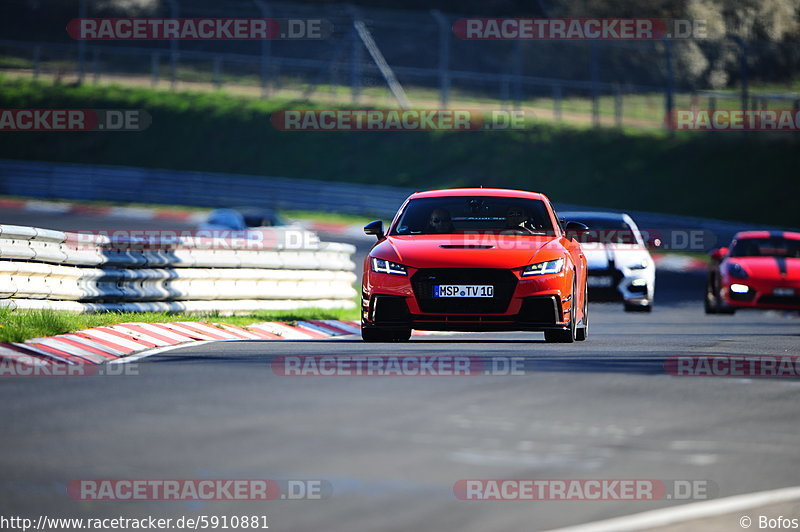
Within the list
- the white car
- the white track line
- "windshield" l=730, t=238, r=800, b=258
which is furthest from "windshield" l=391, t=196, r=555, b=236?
"windshield" l=730, t=238, r=800, b=258

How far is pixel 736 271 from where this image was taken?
22.1 m

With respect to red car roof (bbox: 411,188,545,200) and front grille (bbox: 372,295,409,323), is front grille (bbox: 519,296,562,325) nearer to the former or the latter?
front grille (bbox: 372,295,409,323)

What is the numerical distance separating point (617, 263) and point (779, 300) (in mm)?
2383

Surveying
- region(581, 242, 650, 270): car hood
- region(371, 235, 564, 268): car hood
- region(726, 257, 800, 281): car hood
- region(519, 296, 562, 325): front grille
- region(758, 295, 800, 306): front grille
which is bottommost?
region(758, 295, 800, 306): front grille

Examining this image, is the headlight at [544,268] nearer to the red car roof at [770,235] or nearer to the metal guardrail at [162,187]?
the red car roof at [770,235]

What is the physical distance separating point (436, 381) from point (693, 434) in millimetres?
2349

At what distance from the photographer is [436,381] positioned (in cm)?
992

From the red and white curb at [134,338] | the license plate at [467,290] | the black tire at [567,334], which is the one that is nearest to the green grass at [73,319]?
the red and white curb at [134,338]

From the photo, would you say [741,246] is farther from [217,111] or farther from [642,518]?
[217,111]

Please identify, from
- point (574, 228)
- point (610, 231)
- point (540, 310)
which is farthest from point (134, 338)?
point (610, 231)

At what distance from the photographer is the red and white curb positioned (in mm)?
11570

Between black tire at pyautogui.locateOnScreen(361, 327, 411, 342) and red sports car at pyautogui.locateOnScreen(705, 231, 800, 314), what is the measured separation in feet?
29.8

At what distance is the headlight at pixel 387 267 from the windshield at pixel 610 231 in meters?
8.98

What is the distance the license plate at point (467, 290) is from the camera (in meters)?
13.2
